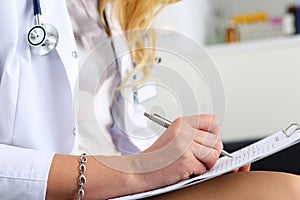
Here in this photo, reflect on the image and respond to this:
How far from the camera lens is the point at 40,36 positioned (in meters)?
0.87

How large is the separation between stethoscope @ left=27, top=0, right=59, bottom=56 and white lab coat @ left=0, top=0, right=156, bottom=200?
0.04 ft

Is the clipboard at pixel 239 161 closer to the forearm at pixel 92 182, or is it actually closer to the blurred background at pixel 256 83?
the forearm at pixel 92 182

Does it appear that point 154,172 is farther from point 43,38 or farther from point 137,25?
point 137,25

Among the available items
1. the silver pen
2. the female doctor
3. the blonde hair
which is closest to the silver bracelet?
the female doctor

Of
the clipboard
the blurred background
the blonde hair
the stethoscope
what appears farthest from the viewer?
the blurred background

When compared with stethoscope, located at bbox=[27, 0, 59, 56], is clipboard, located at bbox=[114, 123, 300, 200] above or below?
below

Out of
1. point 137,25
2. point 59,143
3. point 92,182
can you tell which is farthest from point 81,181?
point 137,25

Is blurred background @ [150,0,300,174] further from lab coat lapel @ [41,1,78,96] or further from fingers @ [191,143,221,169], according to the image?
fingers @ [191,143,221,169]

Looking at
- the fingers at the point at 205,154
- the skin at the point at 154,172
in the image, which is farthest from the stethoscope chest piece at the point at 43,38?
the fingers at the point at 205,154

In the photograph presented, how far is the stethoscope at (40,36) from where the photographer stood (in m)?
0.87

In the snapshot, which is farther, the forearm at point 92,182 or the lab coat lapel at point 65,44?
the lab coat lapel at point 65,44

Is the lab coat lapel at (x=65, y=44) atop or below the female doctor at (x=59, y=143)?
atop

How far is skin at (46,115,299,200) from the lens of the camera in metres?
0.77

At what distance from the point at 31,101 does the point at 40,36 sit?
0.11m
